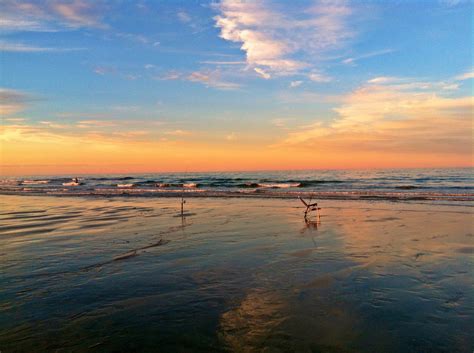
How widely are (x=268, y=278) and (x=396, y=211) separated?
44.1 feet

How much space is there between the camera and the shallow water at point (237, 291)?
14.6 ft

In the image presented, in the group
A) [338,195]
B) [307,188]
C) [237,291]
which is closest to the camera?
[237,291]

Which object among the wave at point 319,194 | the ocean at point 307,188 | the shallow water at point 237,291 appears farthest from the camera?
the ocean at point 307,188

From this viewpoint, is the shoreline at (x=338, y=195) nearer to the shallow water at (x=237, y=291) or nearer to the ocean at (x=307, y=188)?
the ocean at (x=307, y=188)

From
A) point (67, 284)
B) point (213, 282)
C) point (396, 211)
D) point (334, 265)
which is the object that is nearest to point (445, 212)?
point (396, 211)

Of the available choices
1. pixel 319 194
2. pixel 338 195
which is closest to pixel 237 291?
pixel 338 195

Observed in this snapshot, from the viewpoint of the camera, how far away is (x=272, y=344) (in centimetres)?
434

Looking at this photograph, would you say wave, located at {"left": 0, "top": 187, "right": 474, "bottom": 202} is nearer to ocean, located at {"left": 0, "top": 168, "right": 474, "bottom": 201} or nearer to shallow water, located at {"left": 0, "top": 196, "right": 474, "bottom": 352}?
ocean, located at {"left": 0, "top": 168, "right": 474, "bottom": 201}

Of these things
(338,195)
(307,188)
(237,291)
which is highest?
(307,188)

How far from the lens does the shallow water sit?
4.46 metres

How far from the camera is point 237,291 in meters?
6.23

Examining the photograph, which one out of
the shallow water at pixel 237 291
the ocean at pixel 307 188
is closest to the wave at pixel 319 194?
the ocean at pixel 307 188

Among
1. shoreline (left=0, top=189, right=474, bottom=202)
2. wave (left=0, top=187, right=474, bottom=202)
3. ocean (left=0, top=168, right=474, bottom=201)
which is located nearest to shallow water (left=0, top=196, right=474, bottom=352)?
shoreline (left=0, top=189, right=474, bottom=202)

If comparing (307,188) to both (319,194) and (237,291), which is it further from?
(237,291)
